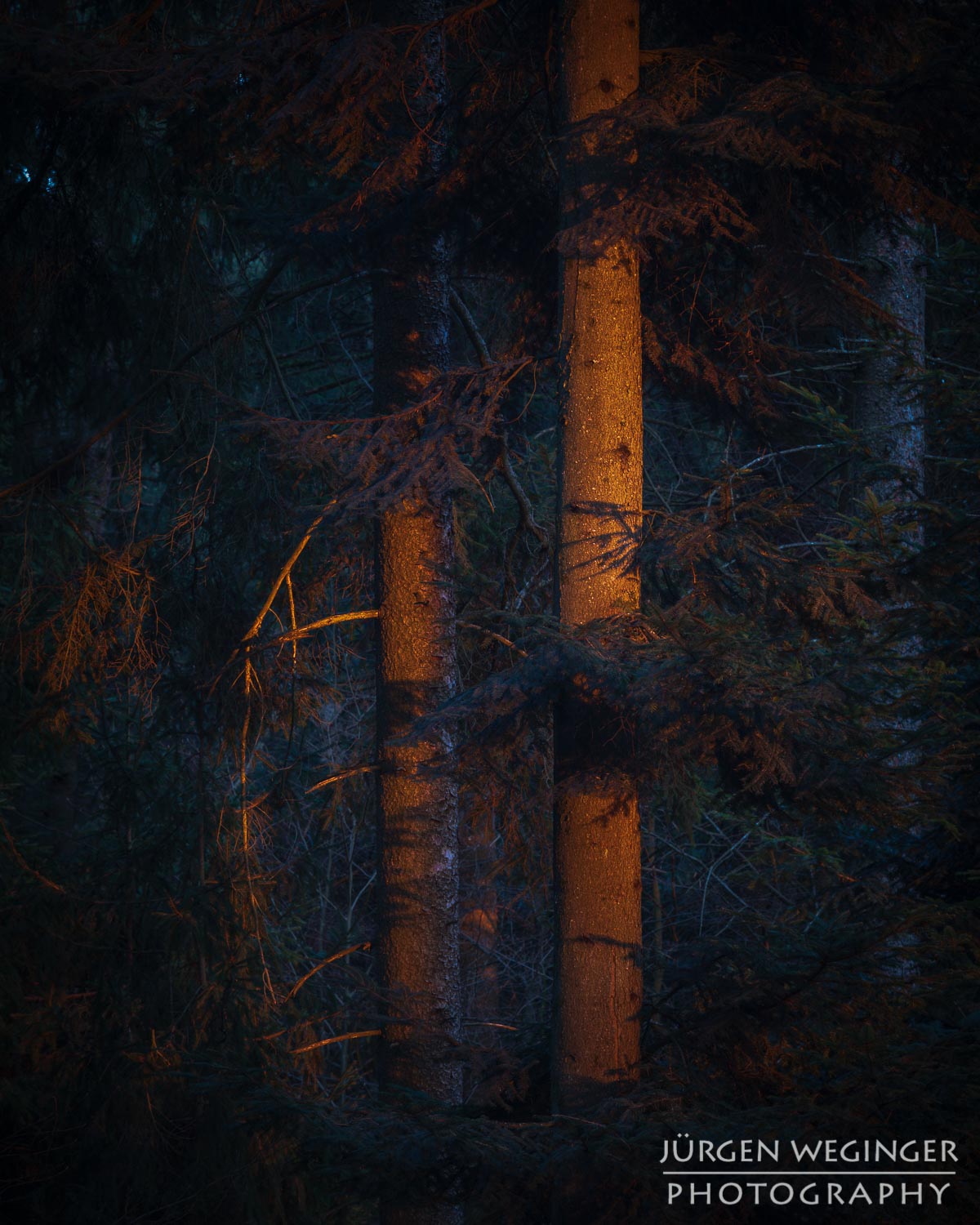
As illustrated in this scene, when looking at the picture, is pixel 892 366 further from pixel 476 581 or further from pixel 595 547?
pixel 595 547

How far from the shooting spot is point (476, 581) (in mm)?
7004

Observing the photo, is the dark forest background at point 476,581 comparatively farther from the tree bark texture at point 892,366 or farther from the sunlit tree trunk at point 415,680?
the sunlit tree trunk at point 415,680

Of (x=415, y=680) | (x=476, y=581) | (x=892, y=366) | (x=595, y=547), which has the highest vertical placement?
(x=892, y=366)

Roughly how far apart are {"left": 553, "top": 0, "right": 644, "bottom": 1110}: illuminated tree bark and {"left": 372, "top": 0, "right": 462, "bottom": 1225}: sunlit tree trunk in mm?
1494

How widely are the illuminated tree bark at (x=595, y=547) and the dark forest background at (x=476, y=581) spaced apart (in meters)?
0.18

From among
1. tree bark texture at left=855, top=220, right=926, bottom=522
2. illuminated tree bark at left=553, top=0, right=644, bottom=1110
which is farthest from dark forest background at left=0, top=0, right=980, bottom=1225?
illuminated tree bark at left=553, top=0, right=644, bottom=1110

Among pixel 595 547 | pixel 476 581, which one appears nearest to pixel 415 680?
pixel 476 581

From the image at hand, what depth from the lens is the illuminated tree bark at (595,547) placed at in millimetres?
4523

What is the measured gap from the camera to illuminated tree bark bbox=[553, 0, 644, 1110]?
4523 millimetres

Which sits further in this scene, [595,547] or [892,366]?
A: [892,366]

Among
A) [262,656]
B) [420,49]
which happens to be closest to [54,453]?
[262,656]

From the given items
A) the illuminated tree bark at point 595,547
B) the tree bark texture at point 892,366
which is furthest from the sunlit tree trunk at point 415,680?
the tree bark texture at point 892,366

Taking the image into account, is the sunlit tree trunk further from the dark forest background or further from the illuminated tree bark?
the illuminated tree bark

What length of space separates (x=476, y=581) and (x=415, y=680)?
1036 mm
